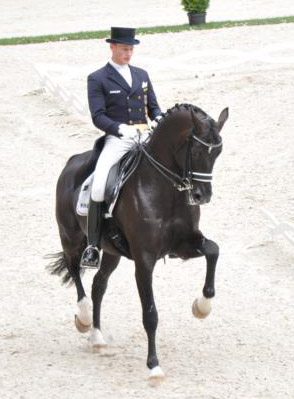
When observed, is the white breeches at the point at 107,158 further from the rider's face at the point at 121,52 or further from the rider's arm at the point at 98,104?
the rider's face at the point at 121,52

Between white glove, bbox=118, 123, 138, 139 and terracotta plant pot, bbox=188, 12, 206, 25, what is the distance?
1988 cm

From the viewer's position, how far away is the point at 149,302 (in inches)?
412

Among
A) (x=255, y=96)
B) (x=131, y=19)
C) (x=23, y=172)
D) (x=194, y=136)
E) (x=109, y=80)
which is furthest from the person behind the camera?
(x=131, y=19)

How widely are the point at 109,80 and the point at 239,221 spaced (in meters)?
5.40

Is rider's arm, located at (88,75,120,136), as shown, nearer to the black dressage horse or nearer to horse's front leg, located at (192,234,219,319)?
the black dressage horse

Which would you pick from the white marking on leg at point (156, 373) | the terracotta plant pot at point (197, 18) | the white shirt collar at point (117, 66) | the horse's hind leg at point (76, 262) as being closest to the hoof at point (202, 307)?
the white marking on leg at point (156, 373)

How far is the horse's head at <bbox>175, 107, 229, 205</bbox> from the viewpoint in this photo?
984cm

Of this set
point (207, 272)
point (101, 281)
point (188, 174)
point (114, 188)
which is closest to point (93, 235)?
point (114, 188)

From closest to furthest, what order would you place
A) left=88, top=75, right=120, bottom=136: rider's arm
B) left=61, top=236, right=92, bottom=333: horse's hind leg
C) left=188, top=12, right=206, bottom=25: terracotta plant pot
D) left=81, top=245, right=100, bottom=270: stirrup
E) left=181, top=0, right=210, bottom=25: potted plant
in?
left=88, top=75, right=120, bottom=136: rider's arm
left=81, top=245, right=100, bottom=270: stirrup
left=61, top=236, right=92, bottom=333: horse's hind leg
left=181, top=0, right=210, bottom=25: potted plant
left=188, top=12, right=206, bottom=25: terracotta plant pot

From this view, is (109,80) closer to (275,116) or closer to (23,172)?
(23,172)

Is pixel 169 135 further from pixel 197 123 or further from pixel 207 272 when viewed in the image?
pixel 207 272

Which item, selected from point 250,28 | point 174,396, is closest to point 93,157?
point 174,396

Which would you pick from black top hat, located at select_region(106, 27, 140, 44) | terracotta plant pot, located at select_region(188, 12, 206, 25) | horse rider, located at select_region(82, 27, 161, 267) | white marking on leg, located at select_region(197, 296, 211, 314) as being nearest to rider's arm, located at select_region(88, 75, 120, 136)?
horse rider, located at select_region(82, 27, 161, 267)

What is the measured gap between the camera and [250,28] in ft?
94.0
